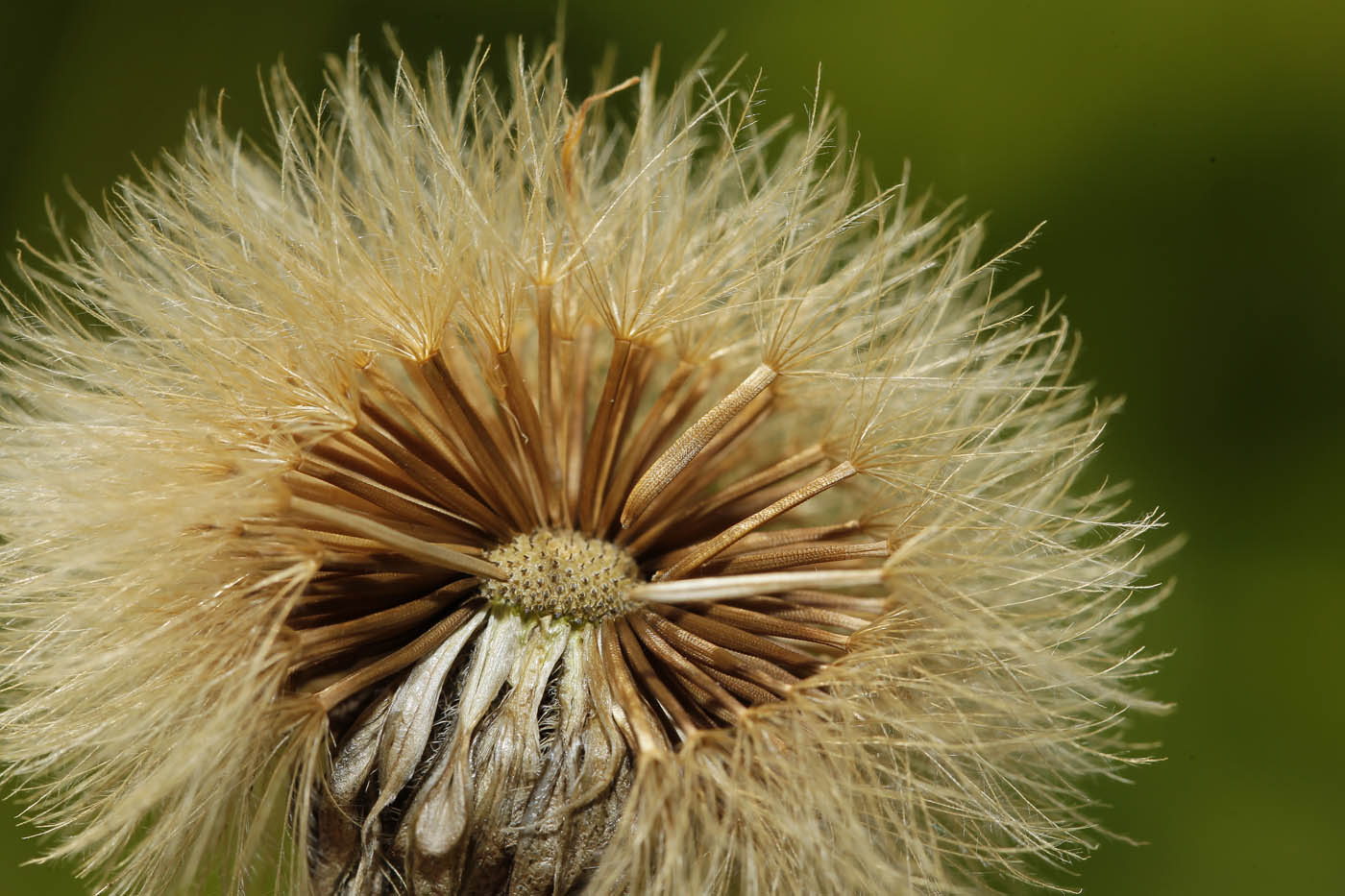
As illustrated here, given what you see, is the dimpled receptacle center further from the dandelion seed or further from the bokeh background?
the bokeh background

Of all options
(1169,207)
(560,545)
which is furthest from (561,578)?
(1169,207)

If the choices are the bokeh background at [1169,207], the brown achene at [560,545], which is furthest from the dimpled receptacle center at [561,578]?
the bokeh background at [1169,207]

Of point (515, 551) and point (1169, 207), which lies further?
point (1169, 207)

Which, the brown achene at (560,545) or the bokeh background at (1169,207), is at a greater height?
the bokeh background at (1169,207)

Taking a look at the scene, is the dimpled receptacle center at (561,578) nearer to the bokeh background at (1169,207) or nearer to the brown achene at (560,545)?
the brown achene at (560,545)

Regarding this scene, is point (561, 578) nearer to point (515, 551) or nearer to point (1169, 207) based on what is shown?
point (515, 551)

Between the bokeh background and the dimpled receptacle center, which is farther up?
the bokeh background

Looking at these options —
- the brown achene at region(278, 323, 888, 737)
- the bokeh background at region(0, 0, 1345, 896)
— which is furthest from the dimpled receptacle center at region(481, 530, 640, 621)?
the bokeh background at region(0, 0, 1345, 896)
